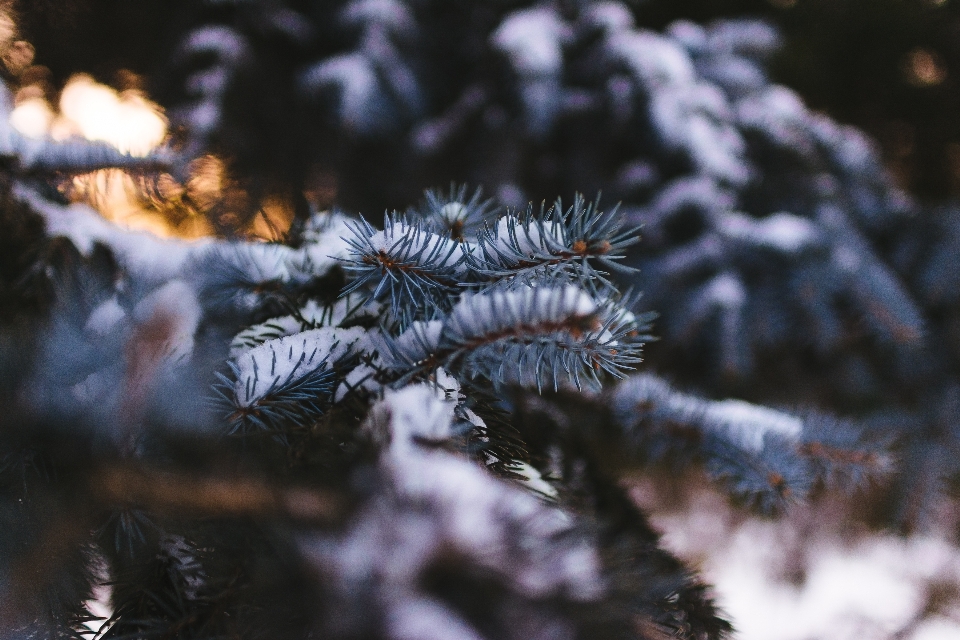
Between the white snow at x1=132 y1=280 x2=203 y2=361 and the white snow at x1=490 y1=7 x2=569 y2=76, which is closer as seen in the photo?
the white snow at x1=132 y1=280 x2=203 y2=361

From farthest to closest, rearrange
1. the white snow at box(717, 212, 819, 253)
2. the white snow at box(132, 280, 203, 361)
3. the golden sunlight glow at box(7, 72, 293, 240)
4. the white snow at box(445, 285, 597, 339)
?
the white snow at box(717, 212, 819, 253), the golden sunlight glow at box(7, 72, 293, 240), the white snow at box(132, 280, 203, 361), the white snow at box(445, 285, 597, 339)

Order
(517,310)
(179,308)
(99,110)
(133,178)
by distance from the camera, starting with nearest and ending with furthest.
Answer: (517,310), (179,308), (133,178), (99,110)

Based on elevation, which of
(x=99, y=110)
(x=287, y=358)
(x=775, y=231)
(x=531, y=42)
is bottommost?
(x=287, y=358)

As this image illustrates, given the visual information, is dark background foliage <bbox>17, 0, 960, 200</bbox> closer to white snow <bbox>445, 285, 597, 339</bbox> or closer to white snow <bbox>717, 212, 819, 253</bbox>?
white snow <bbox>717, 212, 819, 253</bbox>

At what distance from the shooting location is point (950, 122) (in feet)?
5.52

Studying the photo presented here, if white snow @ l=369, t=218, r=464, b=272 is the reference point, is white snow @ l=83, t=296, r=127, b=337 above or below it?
below

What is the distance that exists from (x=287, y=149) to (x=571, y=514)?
1211mm

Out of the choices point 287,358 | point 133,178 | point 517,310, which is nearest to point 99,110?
point 133,178

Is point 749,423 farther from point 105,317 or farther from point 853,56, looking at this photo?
point 853,56

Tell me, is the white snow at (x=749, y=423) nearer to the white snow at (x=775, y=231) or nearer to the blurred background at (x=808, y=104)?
the blurred background at (x=808, y=104)

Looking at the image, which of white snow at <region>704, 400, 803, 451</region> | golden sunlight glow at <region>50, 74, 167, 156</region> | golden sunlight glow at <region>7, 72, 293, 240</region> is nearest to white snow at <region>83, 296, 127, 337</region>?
golden sunlight glow at <region>7, 72, 293, 240</region>

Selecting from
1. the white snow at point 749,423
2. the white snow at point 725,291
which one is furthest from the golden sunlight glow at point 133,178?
the white snow at point 725,291

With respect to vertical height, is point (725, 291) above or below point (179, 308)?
above

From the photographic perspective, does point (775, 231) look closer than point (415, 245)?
No
